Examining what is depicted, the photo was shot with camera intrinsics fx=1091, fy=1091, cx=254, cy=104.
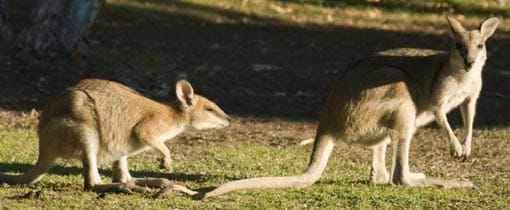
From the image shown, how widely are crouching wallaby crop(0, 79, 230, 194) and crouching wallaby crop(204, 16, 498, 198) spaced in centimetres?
84

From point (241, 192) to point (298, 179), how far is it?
0.46 metres

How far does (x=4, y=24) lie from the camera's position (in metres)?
14.1

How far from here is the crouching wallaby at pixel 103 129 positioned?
23.9 ft

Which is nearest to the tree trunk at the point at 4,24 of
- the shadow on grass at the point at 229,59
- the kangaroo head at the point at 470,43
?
the shadow on grass at the point at 229,59

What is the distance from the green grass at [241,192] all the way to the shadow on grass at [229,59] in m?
2.05

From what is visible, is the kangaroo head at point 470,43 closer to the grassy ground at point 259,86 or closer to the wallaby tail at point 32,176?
the grassy ground at point 259,86

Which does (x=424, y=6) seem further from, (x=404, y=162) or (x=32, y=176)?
(x=32, y=176)

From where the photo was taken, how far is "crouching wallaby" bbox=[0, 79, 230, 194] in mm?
7281

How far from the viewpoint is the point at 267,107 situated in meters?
13.0

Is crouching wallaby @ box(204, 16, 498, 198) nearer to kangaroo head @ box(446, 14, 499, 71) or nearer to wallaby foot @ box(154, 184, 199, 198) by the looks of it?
kangaroo head @ box(446, 14, 499, 71)

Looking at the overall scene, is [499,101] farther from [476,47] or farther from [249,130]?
[476,47]

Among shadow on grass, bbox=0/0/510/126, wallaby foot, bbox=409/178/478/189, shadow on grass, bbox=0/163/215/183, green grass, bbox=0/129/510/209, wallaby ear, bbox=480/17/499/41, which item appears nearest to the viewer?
green grass, bbox=0/129/510/209

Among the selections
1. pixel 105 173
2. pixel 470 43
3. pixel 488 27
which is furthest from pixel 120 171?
pixel 488 27

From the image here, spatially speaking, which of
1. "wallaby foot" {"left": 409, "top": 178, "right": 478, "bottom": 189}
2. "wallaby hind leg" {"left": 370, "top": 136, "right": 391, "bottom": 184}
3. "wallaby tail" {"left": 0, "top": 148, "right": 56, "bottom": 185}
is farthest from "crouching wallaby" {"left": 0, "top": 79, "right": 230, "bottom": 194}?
"wallaby foot" {"left": 409, "top": 178, "right": 478, "bottom": 189}
